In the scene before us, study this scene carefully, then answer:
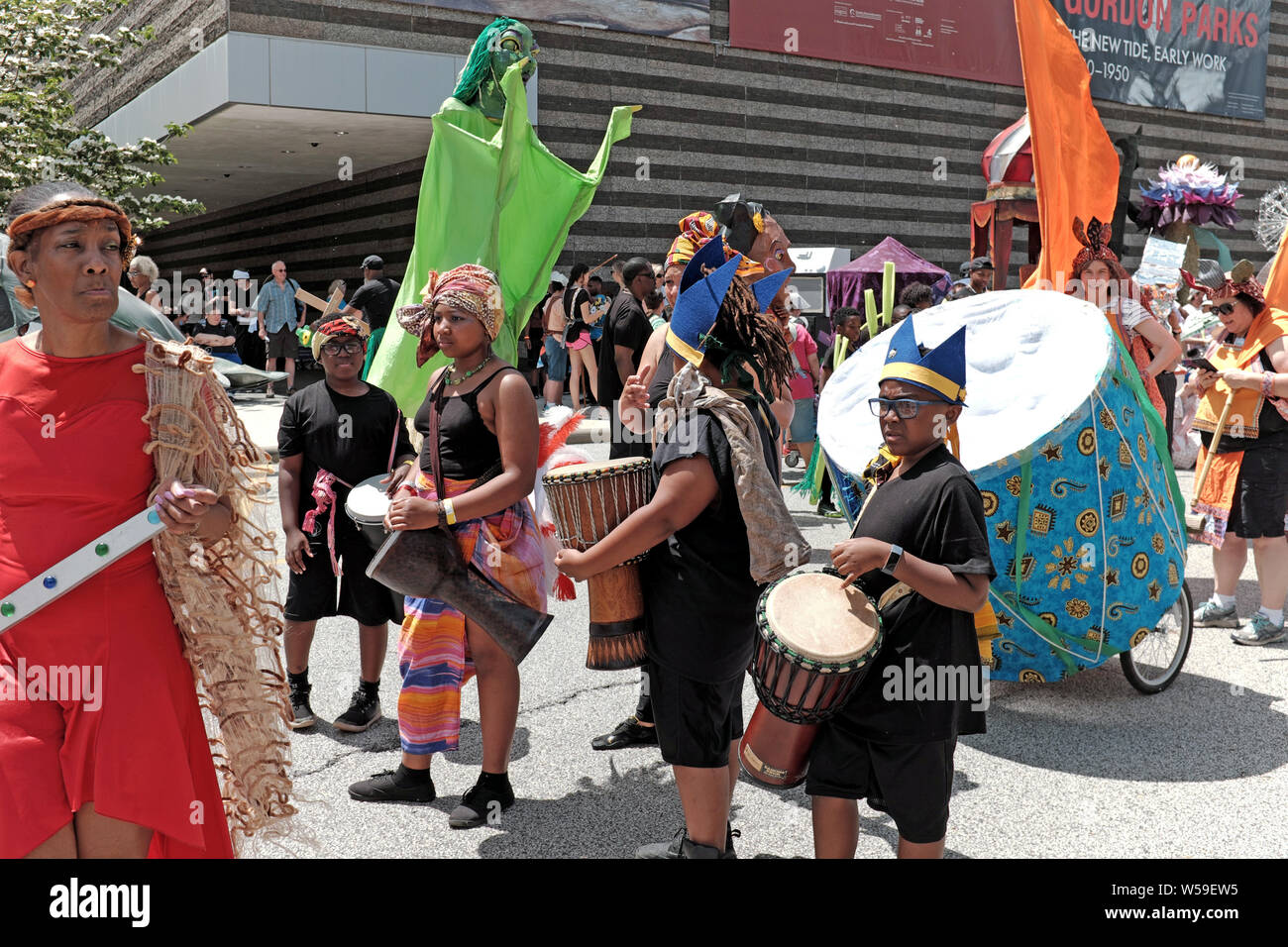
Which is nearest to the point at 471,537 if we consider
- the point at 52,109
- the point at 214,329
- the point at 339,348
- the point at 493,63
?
the point at 339,348

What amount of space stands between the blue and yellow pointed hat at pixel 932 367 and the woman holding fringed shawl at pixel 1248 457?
4.08m

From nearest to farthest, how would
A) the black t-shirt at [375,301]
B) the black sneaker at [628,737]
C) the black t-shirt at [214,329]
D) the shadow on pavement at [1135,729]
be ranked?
the shadow on pavement at [1135,729]
the black sneaker at [628,737]
the black t-shirt at [375,301]
the black t-shirt at [214,329]

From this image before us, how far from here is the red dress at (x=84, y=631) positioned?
2.41 meters

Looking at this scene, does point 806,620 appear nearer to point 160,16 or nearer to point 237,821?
point 237,821

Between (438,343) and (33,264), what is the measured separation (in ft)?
5.46

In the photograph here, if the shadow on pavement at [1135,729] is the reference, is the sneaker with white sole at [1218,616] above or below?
below

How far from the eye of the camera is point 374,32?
17812mm

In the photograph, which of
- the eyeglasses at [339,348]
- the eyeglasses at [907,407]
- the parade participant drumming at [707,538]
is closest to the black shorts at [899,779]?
the parade participant drumming at [707,538]

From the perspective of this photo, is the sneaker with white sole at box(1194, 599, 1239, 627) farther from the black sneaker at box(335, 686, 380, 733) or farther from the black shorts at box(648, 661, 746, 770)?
the black sneaker at box(335, 686, 380, 733)

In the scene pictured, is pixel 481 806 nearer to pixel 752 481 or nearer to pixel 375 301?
pixel 752 481

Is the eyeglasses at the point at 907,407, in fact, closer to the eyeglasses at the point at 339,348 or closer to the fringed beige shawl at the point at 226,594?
the fringed beige shawl at the point at 226,594

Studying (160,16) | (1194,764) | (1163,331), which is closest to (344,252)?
(160,16)

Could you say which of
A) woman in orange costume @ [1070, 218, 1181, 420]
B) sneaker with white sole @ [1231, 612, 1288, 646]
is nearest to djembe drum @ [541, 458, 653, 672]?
woman in orange costume @ [1070, 218, 1181, 420]

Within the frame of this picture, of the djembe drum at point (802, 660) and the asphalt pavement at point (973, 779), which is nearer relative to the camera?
the djembe drum at point (802, 660)
